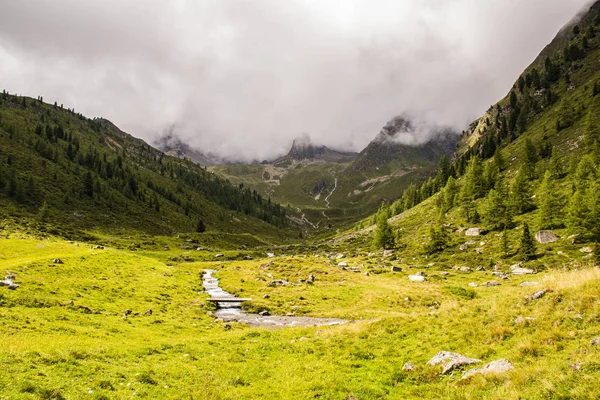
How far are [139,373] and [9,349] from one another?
21.5ft

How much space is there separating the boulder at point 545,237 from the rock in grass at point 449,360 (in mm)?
70747

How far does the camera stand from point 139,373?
55.3 ft

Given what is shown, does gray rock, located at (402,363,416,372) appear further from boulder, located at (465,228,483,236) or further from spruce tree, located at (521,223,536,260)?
boulder, located at (465,228,483,236)

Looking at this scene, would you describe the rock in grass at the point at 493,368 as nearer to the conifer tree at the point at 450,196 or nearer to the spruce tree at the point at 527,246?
the spruce tree at the point at 527,246

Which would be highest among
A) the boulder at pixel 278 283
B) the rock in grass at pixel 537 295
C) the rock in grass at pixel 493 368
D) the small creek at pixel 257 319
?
the rock in grass at pixel 537 295

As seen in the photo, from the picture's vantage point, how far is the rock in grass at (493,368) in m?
13.7

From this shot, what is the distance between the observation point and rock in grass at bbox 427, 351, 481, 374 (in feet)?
52.0

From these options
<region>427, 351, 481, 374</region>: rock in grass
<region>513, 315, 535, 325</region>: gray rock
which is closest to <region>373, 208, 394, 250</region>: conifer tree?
<region>513, 315, 535, 325</region>: gray rock

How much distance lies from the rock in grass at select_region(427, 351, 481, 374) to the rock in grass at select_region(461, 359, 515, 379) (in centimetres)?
Result: 117

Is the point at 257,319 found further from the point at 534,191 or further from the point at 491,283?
the point at 534,191

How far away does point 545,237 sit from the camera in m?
70.7

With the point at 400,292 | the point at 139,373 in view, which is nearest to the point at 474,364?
the point at 139,373

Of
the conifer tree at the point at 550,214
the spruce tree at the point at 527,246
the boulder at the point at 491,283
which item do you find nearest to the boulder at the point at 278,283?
the boulder at the point at 491,283

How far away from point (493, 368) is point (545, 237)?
7395 cm
